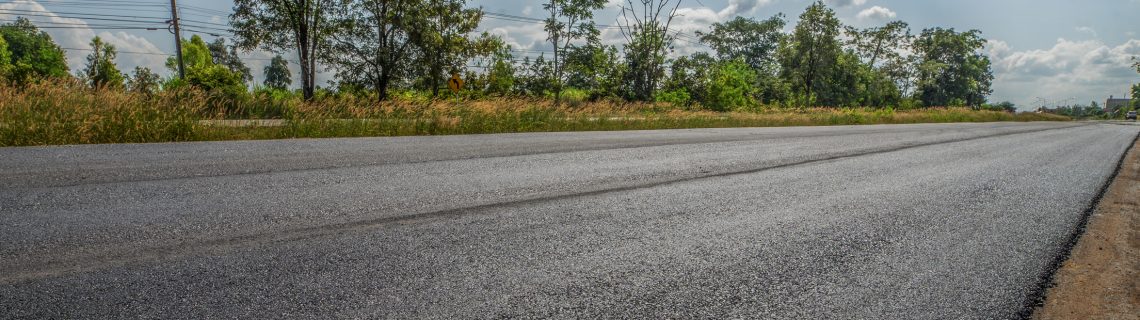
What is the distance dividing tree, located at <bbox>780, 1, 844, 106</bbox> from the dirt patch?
45.7 m

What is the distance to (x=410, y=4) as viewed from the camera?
25.3 metres

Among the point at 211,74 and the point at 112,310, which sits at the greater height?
the point at 211,74

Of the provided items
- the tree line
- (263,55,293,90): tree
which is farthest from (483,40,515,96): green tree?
(263,55,293,90): tree

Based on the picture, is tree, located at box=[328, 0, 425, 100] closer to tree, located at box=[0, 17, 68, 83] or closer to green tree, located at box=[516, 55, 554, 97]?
green tree, located at box=[516, 55, 554, 97]

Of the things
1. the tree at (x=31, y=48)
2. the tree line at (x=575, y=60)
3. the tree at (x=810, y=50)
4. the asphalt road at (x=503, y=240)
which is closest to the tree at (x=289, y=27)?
the tree line at (x=575, y=60)

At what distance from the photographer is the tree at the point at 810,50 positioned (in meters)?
45.5

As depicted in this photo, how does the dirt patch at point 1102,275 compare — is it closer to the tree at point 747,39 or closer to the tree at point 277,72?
the tree at point 747,39

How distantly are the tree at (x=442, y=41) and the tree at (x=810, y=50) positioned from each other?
101ft

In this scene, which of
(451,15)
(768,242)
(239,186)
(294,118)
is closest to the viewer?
(768,242)

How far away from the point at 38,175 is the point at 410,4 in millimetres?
22282

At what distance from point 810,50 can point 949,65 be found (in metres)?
29.7

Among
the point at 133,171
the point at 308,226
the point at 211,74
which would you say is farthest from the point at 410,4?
the point at 308,226

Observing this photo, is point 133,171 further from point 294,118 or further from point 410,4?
point 410,4

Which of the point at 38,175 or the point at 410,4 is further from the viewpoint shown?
the point at 410,4
